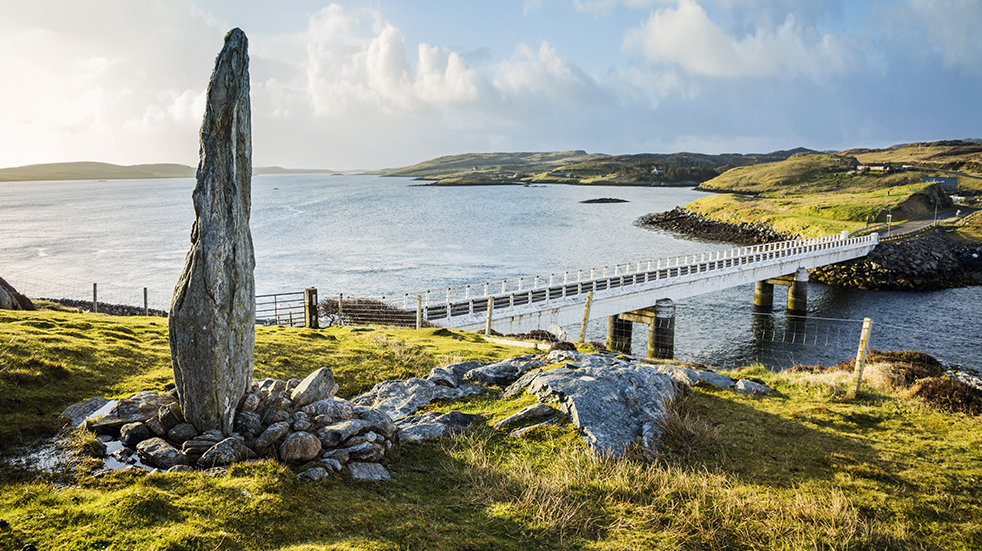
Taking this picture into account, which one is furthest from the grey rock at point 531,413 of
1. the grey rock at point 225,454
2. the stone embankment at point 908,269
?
the stone embankment at point 908,269

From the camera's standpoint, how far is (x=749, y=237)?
3499 inches

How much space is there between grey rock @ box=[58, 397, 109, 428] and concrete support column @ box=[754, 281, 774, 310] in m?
50.9

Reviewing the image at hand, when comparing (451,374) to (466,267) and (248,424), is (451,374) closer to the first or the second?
(248,424)

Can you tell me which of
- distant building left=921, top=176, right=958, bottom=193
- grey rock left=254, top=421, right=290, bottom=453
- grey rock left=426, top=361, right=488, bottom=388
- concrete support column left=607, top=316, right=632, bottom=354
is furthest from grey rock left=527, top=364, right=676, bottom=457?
distant building left=921, top=176, right=958, bottom=193

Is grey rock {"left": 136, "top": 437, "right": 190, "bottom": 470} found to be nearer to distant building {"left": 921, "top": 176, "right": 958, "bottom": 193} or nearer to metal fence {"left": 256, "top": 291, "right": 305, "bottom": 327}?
metal fence {"left": 256, "top": 291, "right": 305, "bottom": 327}

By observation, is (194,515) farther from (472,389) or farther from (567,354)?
(567,354)

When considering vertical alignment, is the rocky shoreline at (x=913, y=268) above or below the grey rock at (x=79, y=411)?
below

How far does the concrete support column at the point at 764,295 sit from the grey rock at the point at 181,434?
5033 cm

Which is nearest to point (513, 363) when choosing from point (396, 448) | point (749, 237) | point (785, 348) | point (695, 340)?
point (396, 448)

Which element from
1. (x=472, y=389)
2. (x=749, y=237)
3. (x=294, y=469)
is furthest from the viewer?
(x=749, y=237)

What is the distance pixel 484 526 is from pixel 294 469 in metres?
2.83

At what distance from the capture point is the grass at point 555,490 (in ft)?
19.6

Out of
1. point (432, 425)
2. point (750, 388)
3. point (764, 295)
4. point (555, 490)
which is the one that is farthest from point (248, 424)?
point (764, 295)

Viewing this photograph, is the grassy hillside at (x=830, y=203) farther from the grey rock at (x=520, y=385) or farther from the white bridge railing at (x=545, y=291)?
the grey rock at (x=520, y=385)
